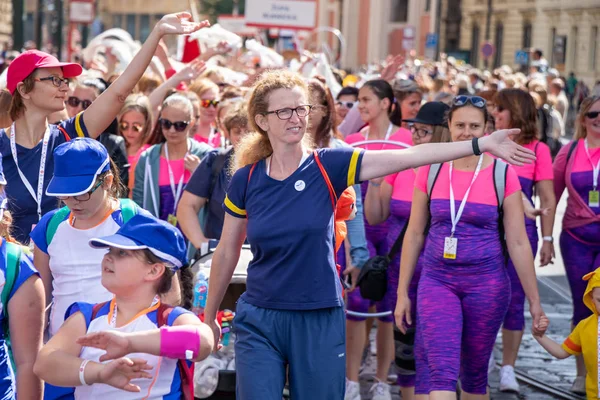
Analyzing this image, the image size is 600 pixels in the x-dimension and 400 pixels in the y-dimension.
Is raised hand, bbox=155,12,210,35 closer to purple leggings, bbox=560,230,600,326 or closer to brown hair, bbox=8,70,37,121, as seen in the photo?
brown hair, bbox=8,70,37,121

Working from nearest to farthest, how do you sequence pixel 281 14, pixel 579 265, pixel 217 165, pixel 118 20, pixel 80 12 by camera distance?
1. pixel 217 165
2. pixel 579 265
3. pixel 281 14
4. pixel 80 12
5. pixel 118 20

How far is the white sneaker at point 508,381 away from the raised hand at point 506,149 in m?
3.71

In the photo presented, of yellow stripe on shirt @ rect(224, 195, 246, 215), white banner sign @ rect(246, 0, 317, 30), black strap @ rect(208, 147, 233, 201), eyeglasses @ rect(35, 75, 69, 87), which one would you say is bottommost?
black strap @ rect(208, 147, 233, 201)

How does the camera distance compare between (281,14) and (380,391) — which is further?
(281,14)

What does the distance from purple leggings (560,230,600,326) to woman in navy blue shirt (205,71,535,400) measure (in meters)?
3.60

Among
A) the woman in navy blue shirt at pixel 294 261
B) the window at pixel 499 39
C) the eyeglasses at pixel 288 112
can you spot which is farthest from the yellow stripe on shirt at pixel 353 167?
the window at pixel 499 39

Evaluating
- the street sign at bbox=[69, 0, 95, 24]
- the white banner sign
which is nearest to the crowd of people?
the white banner sign

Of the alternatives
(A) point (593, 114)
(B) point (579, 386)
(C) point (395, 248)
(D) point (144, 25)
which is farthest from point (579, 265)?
(D) point (144, 25)

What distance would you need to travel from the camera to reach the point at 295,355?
4910 mm

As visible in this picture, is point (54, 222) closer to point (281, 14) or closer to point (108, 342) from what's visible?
point (108, 342)

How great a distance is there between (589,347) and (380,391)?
1903 mm

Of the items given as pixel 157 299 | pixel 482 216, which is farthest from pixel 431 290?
pixel 157 299

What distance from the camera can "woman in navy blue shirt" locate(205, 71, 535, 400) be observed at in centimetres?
487

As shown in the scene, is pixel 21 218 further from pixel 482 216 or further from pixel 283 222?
pixel 482 216
